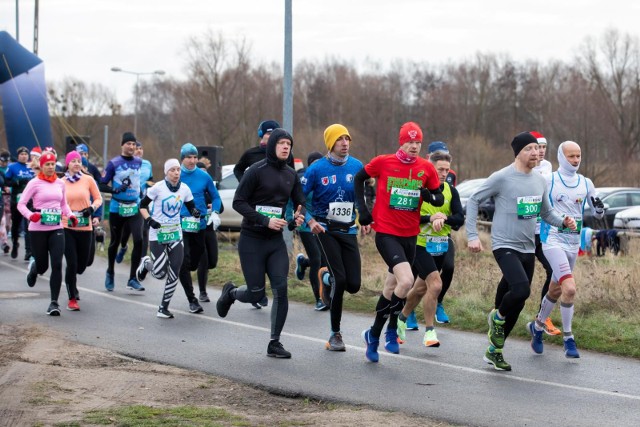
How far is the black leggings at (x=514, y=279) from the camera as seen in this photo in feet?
30.2

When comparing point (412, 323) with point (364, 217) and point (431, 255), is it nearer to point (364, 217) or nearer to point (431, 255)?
point (431, 255)

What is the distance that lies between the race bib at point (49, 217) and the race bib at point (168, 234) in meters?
1.33

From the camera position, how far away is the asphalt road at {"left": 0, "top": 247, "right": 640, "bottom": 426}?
7.78 m

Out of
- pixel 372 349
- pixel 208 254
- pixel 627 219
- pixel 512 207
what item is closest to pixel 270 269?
pixel 372 349

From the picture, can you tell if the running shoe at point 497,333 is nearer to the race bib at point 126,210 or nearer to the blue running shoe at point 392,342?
the blue running shoe at point 392,342

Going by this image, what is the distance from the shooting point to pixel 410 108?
69062 millimetres

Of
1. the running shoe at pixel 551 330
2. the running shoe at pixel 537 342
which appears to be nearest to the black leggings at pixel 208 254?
the running shoe at pixel 551 330

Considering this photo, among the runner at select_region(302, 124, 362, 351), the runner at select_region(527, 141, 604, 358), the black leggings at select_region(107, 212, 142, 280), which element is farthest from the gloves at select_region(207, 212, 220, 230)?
the runner at select_region(527, 141, 604, 358)

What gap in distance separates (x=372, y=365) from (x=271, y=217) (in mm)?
1685

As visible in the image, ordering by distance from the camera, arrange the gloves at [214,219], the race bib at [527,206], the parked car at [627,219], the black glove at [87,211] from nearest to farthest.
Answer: the race bib at [527,206]
the gloves at [214,219]
the black glove at [87,211]
the parked car at [627,219]

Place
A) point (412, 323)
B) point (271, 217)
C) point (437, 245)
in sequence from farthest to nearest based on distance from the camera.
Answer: point (412, 323) < point (437, 245) < point (271, 217)

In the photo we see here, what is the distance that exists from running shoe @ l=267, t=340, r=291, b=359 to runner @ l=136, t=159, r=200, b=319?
307cm

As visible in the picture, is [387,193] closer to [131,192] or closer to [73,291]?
[73,291]

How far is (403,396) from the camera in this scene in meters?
8.12
